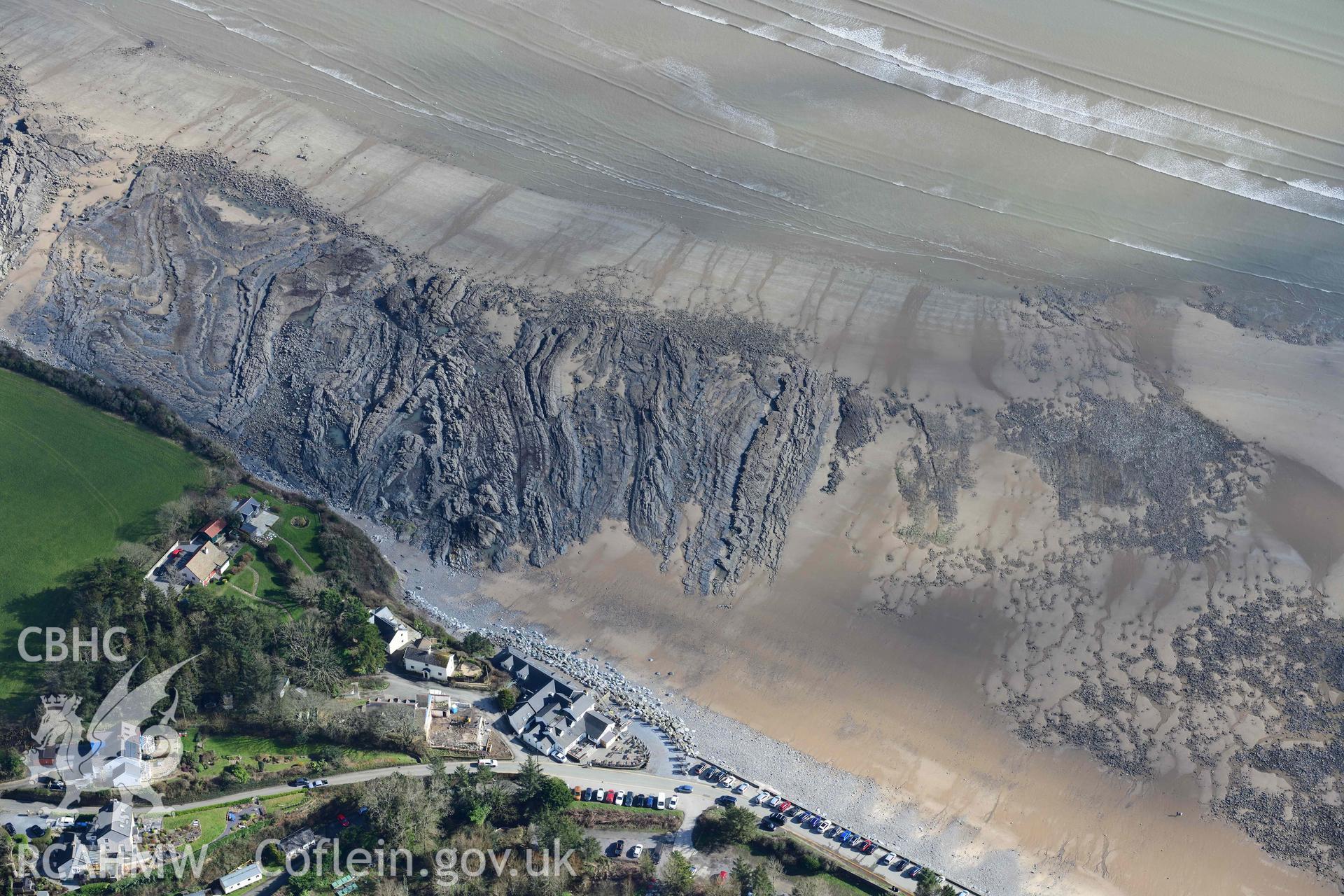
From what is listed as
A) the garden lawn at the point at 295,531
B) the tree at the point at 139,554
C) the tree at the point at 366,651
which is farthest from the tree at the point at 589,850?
the tree at the point at 139,554

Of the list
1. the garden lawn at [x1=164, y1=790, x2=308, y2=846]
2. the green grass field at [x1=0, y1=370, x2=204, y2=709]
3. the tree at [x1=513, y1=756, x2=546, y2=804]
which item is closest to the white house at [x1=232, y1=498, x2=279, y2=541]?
the green grass field at [x1=0, y1=370, x2=204, y2=709]

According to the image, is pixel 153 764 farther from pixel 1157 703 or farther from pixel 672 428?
pixel 1157 703

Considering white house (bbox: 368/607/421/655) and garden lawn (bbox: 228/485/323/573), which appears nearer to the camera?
white house (bbox: 368/607/421/655)

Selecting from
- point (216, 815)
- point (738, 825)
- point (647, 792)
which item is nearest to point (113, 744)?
point (216, 815)

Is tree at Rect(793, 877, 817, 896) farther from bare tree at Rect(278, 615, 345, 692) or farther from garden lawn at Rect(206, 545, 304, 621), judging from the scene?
garden lawn at Rect(206, 545, 304, 621)

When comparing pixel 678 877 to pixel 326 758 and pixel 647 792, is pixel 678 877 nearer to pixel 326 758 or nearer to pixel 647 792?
pixel 647 792
